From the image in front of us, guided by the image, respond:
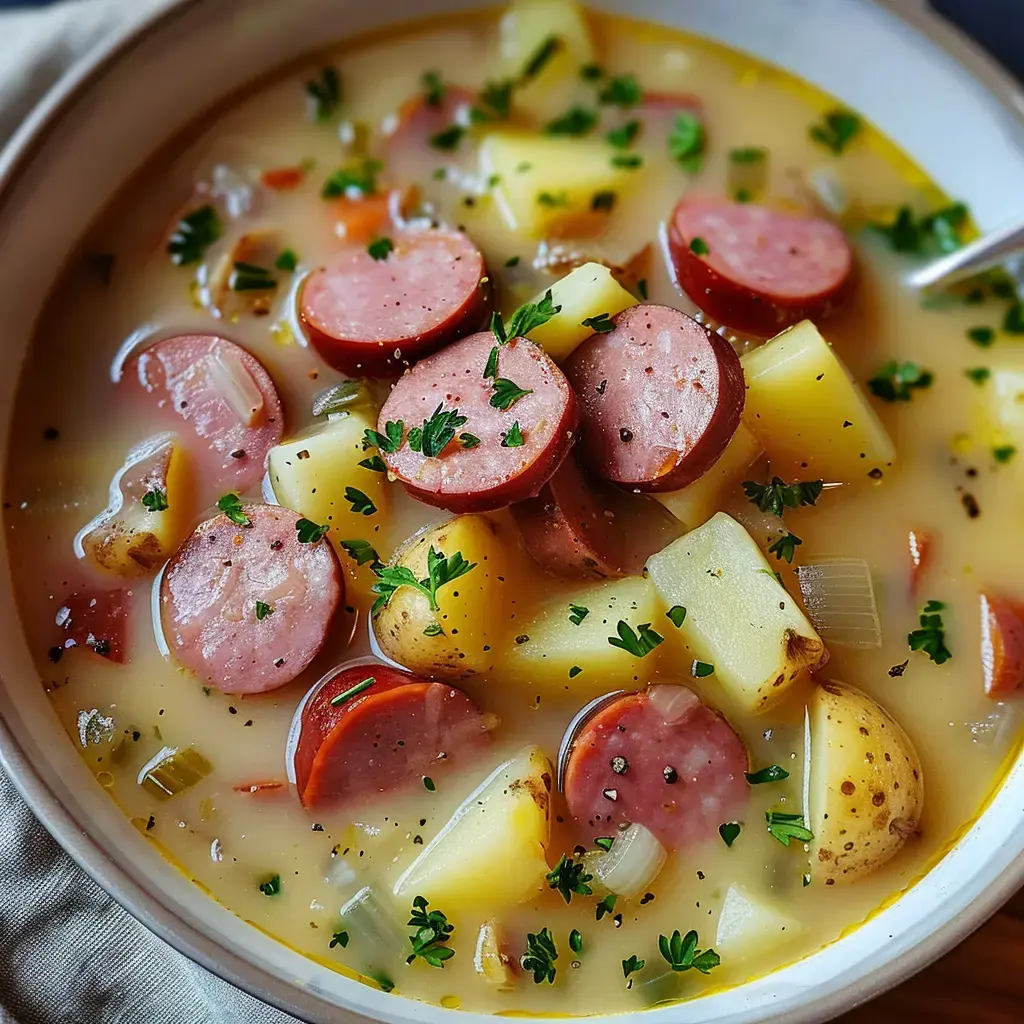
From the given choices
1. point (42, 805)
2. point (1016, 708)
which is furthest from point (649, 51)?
point (42, 805)

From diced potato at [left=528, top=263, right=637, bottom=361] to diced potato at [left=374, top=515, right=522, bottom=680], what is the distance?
1.23ft

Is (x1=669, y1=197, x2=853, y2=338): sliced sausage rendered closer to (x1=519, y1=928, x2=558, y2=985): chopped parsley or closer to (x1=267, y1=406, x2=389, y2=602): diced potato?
(x1=267, y1=406, x2=389, y2=602): diced potato

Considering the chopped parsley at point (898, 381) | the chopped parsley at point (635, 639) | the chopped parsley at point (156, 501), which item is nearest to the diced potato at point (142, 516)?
the chopped parsley at point (156, 501)

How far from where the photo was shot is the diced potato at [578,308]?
7.58ft

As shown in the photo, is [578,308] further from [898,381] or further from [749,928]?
[749,928]

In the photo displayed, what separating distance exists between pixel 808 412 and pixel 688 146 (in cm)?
75

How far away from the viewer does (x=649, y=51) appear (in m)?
2.82

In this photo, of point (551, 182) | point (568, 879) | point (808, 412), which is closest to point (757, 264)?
point (808, 412)

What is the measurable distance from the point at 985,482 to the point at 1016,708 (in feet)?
1.55

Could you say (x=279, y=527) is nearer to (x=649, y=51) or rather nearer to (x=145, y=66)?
(x=145, y=66)

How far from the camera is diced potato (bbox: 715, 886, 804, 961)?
2.18m

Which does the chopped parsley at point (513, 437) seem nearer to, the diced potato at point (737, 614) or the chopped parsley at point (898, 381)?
the diced potato at point (737, 614)

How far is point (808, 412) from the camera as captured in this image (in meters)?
2.34

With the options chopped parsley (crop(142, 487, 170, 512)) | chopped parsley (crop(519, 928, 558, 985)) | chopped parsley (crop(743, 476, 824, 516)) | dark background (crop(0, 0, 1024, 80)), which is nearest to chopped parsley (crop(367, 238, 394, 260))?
chopped parsley (crop(142, 487, 170, 512))
